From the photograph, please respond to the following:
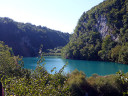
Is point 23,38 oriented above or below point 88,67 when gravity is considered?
above

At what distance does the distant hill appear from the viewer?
101 meters

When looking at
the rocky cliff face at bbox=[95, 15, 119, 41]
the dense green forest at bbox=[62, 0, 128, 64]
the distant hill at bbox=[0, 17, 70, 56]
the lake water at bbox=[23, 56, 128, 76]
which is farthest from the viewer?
the distant hill at bbox=[0, 17, 70, 56]

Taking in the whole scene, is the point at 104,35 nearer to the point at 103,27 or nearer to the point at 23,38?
the point at 103,27

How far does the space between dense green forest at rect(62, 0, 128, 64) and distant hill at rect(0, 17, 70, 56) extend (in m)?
30.9

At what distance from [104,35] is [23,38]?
5729 centimetres

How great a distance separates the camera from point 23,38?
11488 centimetres

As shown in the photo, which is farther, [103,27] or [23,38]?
[23,38]

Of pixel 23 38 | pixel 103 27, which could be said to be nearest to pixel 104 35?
pixel 103 27

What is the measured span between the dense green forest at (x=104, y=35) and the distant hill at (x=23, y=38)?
30891 mm

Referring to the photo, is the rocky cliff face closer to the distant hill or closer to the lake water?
the lake water

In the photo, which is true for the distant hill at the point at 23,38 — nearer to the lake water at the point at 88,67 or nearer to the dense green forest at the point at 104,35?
the dense green forest at the point at 104,35

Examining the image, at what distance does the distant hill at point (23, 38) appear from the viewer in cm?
10144

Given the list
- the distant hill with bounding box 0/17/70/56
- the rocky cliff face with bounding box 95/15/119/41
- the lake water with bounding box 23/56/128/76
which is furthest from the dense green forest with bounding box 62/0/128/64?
the distant hill with bounding box 0/17/70/56

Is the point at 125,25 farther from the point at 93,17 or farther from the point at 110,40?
the point at 93,17
